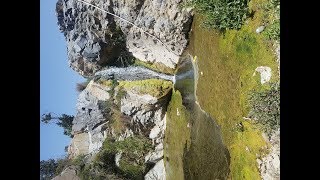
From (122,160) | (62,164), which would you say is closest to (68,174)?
(62,164)

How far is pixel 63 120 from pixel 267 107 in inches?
170

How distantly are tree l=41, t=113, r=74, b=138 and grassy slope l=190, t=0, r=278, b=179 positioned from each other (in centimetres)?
270

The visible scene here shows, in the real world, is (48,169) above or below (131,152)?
below

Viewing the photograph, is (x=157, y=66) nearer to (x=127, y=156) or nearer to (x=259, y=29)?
(x=127, y=156)

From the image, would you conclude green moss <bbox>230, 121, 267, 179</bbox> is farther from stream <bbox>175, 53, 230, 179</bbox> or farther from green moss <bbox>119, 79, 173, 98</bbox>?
green moss <bbox>119, 79, 173, 98</bbox>

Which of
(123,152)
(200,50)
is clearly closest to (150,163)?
(123,152)

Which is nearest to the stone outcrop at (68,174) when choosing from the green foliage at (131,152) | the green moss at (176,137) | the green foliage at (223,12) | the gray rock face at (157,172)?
the green foliage at (131,152)

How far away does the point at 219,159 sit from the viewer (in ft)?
24.6

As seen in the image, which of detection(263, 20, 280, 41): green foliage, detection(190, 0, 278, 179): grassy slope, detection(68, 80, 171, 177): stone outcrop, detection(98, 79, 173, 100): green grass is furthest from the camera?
detection(98, 79, 173, 100): green grass

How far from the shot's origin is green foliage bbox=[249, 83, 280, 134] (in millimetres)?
6030

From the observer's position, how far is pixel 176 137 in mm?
8445

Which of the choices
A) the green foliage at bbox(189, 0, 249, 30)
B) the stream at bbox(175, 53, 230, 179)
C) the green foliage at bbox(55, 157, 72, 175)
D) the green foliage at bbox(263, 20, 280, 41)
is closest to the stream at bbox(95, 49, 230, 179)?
the stream at bbox(175, 53, 230, 179)
